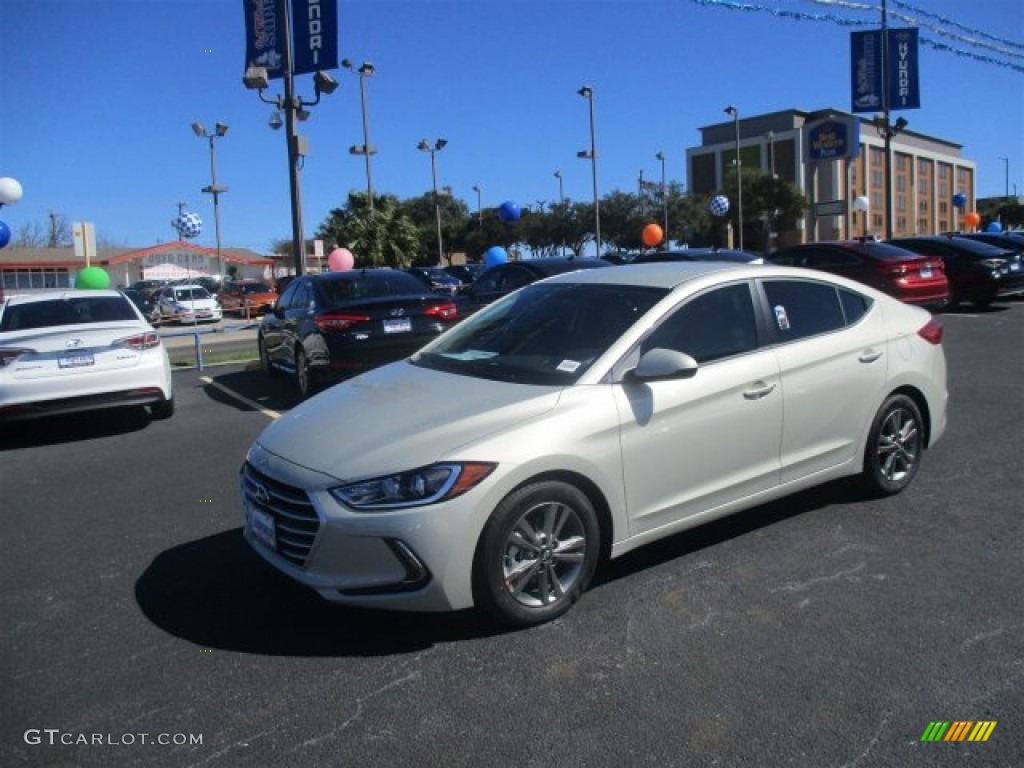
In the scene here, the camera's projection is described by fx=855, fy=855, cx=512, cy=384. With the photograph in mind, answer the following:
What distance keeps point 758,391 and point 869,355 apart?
1.03 m

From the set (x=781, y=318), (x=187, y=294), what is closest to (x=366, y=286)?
(x=781, y=318)

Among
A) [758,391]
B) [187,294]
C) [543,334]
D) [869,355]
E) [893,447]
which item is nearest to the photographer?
[758,391]

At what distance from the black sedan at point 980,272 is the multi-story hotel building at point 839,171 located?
5928 centimetres

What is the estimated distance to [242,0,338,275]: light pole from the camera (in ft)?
53.6

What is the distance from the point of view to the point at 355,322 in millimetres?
8945

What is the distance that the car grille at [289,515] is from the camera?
3557mm

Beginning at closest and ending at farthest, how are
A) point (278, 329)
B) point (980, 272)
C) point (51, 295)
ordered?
point (51, 295)
point (278, 329)
point (980, 272)

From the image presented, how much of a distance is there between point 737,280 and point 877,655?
2.11 m

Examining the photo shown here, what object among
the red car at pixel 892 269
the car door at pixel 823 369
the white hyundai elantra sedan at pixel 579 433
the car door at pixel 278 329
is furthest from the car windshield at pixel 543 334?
the red car at pixel 892 269

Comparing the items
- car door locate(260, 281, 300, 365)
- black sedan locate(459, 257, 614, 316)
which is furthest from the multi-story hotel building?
car door locate(260, 281, 300, 365)

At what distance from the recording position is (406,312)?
919cm

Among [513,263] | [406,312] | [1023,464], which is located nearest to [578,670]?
[1023,464]

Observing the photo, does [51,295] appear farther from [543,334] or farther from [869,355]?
[869,355]

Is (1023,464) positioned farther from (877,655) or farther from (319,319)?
(319,319)
